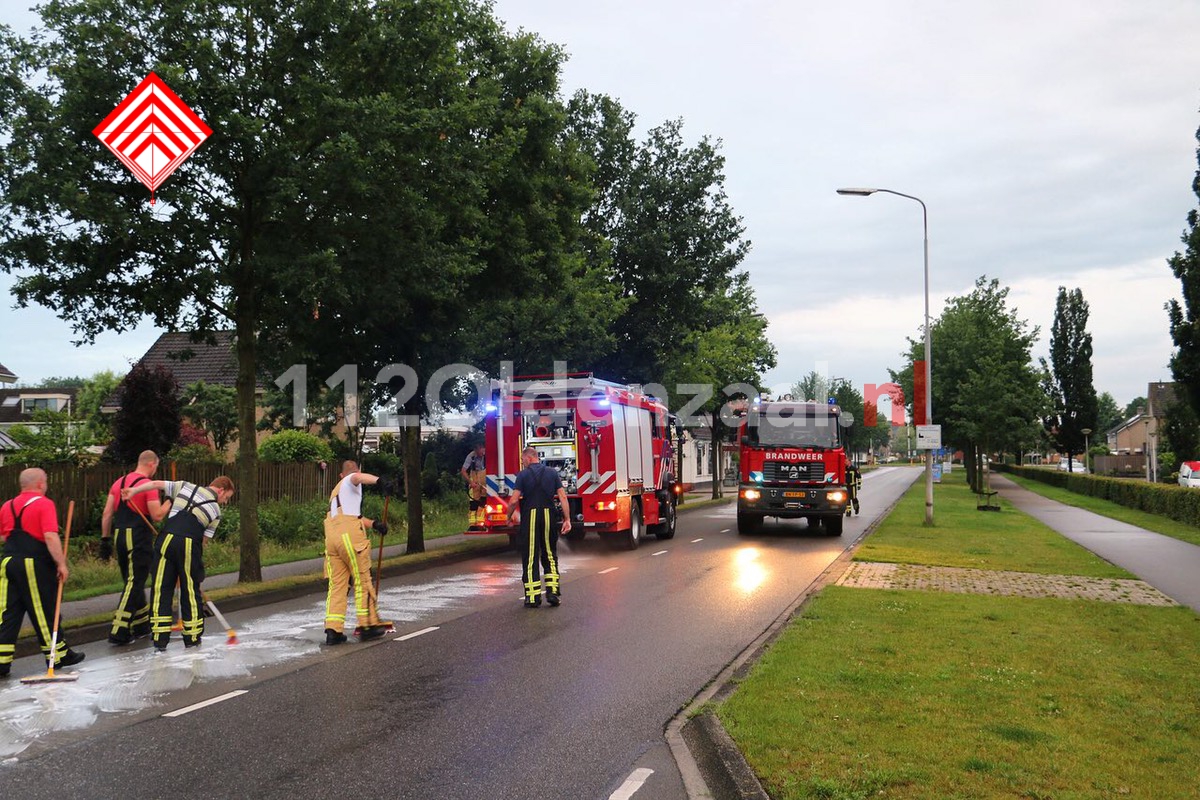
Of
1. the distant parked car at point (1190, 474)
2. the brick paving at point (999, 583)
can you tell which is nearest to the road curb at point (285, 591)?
the brick paving at point (999, 583)

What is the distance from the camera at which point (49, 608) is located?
858cm

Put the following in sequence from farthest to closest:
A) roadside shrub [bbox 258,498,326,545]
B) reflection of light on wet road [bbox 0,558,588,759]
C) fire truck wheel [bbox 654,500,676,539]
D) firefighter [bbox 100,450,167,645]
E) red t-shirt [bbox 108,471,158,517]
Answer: fire truck wheel [bbox 654,500,676,539], roadside shrub [bbox 258,498,326,545], red t-shirt [bbox 108,471,158,517], firefighter [bbox 100,450,167,645], reflection of light on wet road [bbox 0,558,588,759]

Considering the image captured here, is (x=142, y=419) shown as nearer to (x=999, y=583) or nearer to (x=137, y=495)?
(x=137, y=495)

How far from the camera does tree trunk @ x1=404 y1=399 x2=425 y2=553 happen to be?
61.1 ft

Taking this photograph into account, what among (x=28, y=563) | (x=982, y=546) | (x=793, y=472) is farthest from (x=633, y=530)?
(x=28, y=563)

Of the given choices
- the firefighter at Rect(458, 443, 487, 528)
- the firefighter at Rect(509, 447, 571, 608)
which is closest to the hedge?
the firefighter at Rect(458, 443, 487, 528)

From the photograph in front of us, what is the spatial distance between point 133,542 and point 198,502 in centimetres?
128

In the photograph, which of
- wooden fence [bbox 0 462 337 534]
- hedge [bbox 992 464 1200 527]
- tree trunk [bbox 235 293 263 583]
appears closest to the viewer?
tree trunk [bbox 235 293 263 583]

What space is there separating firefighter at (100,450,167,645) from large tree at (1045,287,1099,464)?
86.6 meters

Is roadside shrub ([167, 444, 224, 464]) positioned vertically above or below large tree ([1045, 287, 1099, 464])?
below

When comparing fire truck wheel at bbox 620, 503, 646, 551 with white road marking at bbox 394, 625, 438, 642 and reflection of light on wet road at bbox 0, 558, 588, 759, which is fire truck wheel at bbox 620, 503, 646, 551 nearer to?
reflection of light on wet road at bbox 0, 558, 588, 759

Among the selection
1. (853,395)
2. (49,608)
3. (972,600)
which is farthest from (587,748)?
(853,395)

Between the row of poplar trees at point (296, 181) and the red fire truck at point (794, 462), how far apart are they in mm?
7009

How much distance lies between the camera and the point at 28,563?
8438mm
